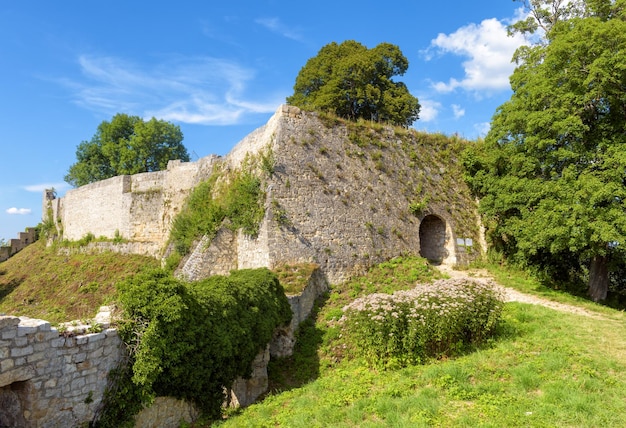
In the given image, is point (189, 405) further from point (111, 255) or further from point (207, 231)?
point (111, 255)

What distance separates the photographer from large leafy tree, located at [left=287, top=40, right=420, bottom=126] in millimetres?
25359

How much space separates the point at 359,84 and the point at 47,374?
23.9 m

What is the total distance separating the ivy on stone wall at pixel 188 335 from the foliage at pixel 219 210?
548 centimetres

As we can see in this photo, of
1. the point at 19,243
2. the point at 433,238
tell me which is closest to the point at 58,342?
the point at 433,238

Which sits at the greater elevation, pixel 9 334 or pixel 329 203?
pixel 329 203

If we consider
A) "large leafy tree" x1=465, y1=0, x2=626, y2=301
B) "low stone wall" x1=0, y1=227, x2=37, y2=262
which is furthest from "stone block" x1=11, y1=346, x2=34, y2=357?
"low stone wall" x1=0, y1=227, x2=37, y2=262

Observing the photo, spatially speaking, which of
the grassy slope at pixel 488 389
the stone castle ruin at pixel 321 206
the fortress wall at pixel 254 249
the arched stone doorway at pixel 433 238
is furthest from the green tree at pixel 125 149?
the grassy slope at pixel 488 389

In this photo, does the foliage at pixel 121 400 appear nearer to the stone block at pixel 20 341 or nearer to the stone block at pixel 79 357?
the stone block at pixel 79 357

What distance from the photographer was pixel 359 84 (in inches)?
1014

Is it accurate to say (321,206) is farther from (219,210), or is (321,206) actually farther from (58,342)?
(58,342)

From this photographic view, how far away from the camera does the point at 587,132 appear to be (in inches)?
541

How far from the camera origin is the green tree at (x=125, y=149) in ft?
111

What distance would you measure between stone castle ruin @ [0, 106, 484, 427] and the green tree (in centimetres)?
1328

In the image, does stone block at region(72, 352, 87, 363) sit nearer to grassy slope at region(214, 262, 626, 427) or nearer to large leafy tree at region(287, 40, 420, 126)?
grassy slope at region(214, 262, 626, 427)
